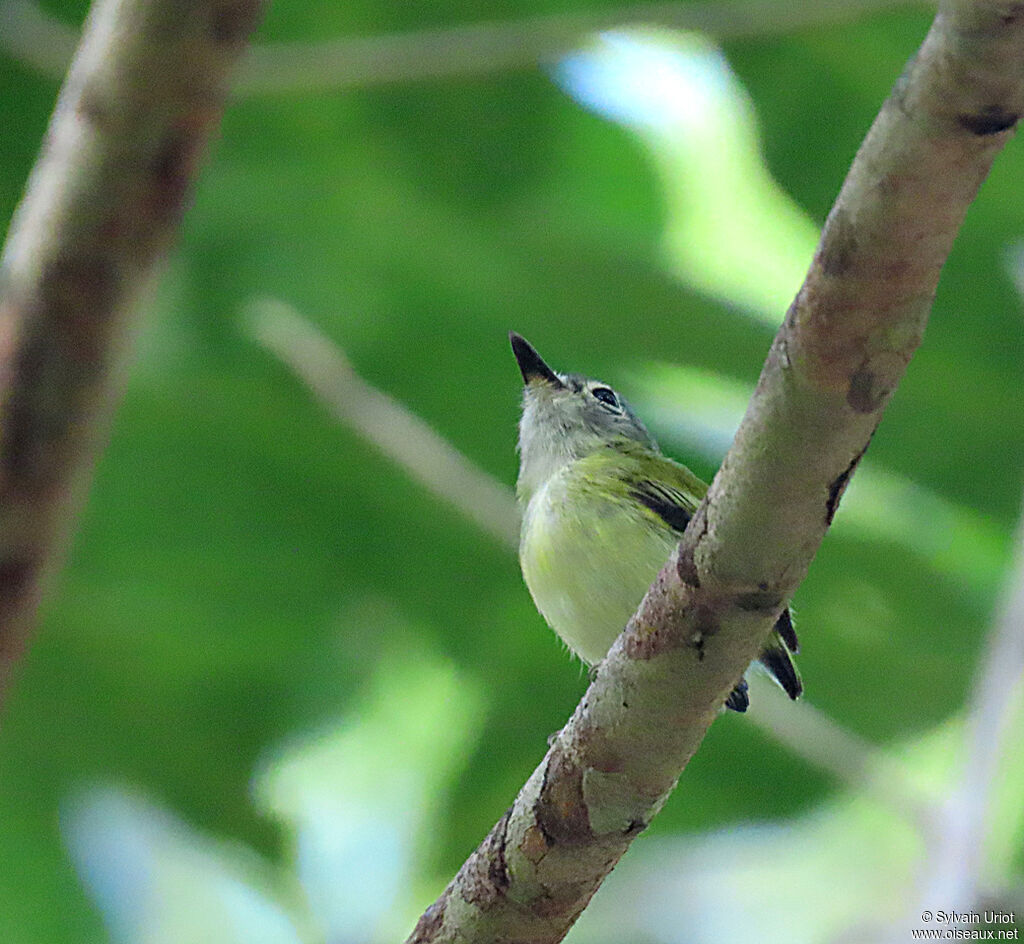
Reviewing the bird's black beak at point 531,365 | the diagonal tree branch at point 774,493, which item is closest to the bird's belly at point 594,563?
the bird's black beak at point 531,365

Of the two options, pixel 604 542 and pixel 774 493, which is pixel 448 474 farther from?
pixel 774 493

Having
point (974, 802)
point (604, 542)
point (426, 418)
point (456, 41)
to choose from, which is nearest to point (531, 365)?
point (604, 542)

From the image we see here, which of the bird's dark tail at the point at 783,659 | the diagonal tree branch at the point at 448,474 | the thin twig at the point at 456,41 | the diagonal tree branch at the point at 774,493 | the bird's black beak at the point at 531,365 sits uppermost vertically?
the thin twig at the point at 456,41

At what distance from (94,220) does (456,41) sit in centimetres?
232

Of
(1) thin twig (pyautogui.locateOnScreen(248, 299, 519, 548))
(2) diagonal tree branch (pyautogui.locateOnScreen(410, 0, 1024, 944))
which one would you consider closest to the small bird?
(1) thin twig (pyautogui.locateOnScreen(248, 299, 519, 548))

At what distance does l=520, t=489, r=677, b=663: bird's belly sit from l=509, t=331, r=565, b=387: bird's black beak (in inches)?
36.9

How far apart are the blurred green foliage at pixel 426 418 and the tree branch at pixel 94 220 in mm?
2520

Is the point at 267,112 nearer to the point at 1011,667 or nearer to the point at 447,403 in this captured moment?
the point at 447,403

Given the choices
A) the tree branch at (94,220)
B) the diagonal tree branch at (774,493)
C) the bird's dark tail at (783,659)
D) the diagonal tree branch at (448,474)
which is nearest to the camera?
the diagonal tree branch at (774,493)

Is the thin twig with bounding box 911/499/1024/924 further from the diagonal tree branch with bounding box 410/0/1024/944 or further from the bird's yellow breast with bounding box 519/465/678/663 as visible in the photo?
the diagonal tree branch with bounding box 410/0/1024/944

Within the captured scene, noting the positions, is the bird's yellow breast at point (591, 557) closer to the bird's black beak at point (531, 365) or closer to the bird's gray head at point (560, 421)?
the bird's gray head at point (560, 421)

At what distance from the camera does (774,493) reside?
1.49 m

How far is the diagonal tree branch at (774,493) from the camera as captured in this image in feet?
3.91

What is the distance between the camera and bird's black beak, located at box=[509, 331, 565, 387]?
13.5 feet
